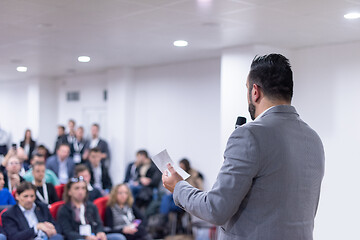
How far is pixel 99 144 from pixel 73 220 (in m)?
4.70

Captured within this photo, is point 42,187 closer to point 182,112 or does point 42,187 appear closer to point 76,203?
point 76,203

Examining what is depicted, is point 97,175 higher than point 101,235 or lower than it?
higher

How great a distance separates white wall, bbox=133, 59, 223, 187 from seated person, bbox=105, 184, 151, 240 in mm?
2324

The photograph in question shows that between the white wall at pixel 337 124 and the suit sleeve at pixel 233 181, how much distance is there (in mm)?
5706

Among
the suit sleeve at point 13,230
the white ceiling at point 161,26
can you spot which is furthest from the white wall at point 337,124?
the suit sleeve at point 13,230

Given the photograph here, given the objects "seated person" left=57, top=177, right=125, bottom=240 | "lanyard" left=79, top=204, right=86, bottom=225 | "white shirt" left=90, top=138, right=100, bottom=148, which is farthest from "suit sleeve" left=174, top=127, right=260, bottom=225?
"white shirt" left=90, top=138, right=100, bottom=148

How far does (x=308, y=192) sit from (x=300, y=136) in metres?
0.21

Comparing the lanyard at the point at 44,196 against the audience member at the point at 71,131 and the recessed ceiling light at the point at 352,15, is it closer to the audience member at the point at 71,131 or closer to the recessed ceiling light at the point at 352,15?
the recessed ceiling light at the point at 352,15

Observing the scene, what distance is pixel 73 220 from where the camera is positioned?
6.07 meters

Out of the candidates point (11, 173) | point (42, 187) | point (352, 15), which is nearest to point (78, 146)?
point (11, 173)

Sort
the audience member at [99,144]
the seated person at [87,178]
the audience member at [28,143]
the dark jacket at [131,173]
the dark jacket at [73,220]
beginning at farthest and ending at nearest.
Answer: the audience member at [28,143]
the audience member at [99,144]
the dark jacket at [131,173]
the seated person at [87,178]
the dark jacket at [73,220]

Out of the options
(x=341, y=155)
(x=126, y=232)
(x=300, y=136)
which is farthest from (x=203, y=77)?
(x=300, y=136)

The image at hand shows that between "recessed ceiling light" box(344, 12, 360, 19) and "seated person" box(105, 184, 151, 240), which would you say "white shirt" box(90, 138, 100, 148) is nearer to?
"seated person" box(105, 184, 151, 240)

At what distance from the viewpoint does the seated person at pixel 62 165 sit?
30.4 ft
